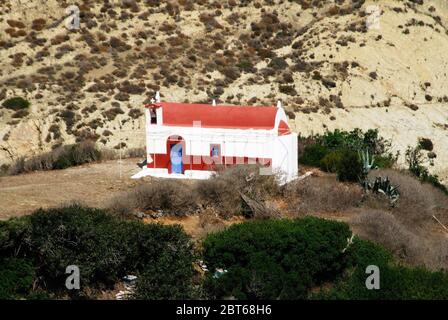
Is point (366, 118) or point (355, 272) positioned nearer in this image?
point (355, 272)

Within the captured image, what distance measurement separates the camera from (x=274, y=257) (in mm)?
18562

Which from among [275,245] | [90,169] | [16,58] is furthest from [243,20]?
[275,245]

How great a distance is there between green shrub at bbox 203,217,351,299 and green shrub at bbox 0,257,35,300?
3.88 m

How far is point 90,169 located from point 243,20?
98.0ft

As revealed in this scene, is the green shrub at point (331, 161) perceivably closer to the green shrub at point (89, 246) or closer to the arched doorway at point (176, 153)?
the arched doorway at point (176, 153)

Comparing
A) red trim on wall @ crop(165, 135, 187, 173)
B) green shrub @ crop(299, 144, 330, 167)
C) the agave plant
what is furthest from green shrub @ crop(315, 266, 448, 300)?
green shrub @ crop(299, 144, 330, 167)

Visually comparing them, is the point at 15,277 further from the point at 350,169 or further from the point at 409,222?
the point at 350,169

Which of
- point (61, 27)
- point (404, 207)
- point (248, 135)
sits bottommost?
Answer: point (404, 207)

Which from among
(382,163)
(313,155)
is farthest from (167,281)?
(382,163)

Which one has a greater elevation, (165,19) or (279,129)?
(165,19)

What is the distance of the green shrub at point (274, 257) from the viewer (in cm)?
1730

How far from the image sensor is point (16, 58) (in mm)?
A: 49844

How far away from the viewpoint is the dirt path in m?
24.5
